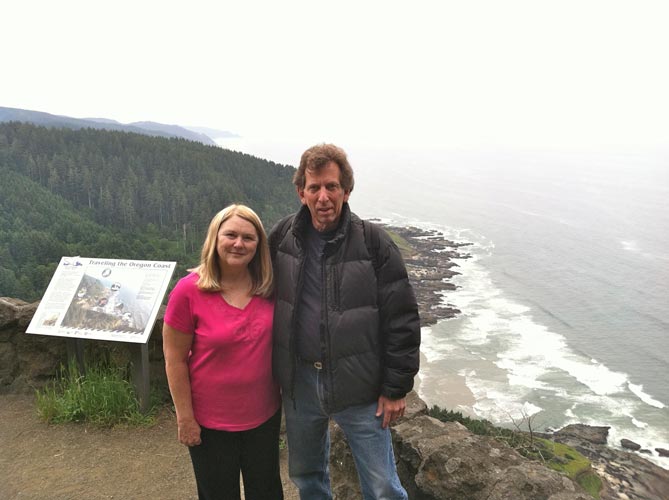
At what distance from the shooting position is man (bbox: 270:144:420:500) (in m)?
2.27

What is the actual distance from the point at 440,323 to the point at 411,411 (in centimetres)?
3392

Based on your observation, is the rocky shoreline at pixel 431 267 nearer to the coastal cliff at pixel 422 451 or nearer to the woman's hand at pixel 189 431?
the coastal cliff at pixel 422 451

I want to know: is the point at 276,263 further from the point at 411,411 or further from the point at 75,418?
the point at 75,418

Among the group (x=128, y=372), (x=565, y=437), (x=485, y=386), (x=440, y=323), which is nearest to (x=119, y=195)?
(x=440, y=323)

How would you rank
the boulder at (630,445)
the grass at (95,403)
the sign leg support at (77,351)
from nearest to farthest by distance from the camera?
the grass at (95,403) < the sign leg support at (77,351) < the boulder at (630,445)

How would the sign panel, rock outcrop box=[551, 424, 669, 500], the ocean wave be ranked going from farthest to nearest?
the ocean wave
rock outcrop box=[551, 424, 669, 500]
the sign panel

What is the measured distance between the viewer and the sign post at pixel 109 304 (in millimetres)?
4250

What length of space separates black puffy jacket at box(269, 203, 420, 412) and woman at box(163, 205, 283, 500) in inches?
6.8

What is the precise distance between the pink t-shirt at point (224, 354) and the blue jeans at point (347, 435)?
0.18 metres

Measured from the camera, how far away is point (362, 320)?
2.25m

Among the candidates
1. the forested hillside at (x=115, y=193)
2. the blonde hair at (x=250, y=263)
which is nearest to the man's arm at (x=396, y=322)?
the blonde hair at (x=250, y=263)

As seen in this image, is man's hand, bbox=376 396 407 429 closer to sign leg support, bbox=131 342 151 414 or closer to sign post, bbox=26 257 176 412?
sign post, bbox=26 257 176 412

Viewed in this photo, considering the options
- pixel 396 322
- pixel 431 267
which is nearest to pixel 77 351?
pixel 396 322

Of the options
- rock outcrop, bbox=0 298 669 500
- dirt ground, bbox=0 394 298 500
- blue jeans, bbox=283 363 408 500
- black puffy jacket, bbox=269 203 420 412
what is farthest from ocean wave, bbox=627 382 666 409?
black puffy jacket, bbox=269 203 420 412
